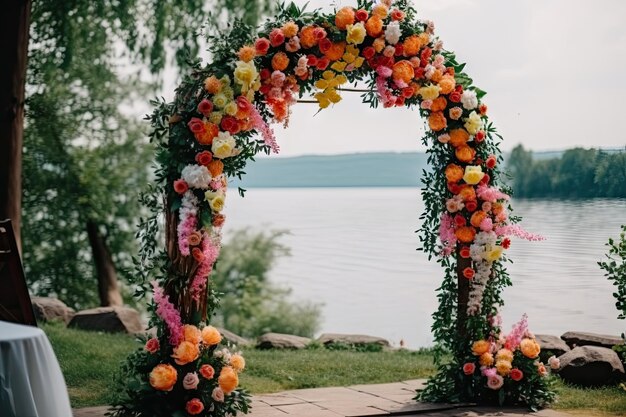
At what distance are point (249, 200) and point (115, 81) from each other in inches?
255

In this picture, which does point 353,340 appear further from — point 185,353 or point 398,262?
point 398,262

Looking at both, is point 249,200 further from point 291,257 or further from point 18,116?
point 18,116

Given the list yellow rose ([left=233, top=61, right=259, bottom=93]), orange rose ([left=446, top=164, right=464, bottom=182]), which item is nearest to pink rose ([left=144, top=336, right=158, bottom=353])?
yellow rose ([left=233, top=61, right=259, bottom=93])

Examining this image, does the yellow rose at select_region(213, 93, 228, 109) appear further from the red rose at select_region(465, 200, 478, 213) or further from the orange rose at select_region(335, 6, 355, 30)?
the red rose at select_region(465, 200, 478, 213)

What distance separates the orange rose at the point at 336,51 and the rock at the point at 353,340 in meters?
4.41

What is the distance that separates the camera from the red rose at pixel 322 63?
18.7 feet

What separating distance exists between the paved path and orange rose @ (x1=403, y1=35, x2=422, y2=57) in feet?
7.85

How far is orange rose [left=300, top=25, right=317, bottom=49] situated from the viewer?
18.3ft

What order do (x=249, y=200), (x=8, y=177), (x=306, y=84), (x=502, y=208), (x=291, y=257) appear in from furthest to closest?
(x=249, y=200) → (x=291, y=257) → (x=8, y=177) → (x=502, y=208) → (x=306, y=84)

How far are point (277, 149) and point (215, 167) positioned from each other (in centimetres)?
45

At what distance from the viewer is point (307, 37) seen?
558 cm

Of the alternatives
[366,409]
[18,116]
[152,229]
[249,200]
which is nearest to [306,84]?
[152,229]

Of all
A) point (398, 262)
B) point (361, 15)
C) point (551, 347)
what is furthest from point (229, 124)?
point (398, 262)

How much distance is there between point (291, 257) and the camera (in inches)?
683
